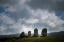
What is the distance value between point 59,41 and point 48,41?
363cm

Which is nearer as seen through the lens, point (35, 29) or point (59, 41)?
point (59, 41)

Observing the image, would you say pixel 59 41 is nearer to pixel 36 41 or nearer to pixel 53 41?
pixel 53 41

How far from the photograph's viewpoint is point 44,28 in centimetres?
6059

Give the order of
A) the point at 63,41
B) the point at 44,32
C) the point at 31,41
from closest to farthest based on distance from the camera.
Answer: the point at 63,41 < the point at 31,41 < the point at 44,32

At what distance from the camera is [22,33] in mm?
63000

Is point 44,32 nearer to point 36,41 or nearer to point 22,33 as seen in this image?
point 22,33

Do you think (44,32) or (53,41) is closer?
(53,41)

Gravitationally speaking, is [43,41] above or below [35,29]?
below

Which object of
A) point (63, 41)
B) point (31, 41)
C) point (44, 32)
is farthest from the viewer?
point (44, 32)

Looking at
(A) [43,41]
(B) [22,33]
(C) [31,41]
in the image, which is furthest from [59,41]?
(B) [22,33]

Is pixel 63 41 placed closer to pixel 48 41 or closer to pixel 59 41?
pixel 59 41

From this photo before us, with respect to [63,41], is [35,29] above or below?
above

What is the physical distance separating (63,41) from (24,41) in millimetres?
13292

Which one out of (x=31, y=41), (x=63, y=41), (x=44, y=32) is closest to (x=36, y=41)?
(x=31, y=41)
